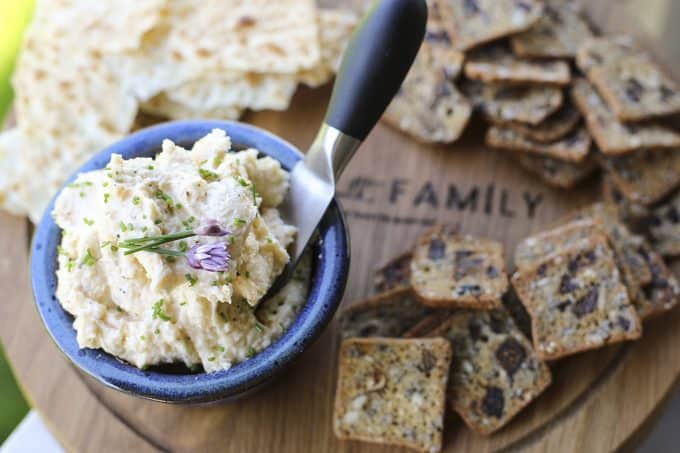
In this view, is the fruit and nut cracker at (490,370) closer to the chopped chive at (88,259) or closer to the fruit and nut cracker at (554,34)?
the fruit and nut cracker at (554,34)

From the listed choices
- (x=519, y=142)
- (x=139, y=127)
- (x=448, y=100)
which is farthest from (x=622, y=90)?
(x=139, y=127)

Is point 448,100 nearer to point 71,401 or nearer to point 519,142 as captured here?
point 519,142

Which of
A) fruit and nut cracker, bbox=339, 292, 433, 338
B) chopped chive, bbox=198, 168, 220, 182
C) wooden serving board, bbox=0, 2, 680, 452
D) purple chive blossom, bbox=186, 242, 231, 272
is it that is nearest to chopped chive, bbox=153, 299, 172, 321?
purple chive blossom, bbox=186, 242, 231, 272

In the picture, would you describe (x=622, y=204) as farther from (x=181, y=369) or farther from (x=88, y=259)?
(x=88, y=259)

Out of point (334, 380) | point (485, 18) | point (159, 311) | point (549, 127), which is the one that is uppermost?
point (485, 18)

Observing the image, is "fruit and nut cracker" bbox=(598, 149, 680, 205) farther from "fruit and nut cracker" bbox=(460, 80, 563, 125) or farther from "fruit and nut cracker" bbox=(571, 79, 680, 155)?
"fruit and nut cracker" bbox=(460, 80, 563, 125)

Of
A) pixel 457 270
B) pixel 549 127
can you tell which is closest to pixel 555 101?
pixel 549 127

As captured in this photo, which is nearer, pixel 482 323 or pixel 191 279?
pixel 191 279
